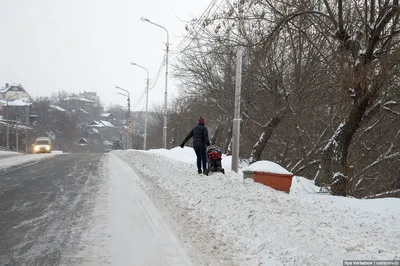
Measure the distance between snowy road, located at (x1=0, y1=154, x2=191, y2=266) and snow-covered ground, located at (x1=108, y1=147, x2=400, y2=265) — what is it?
201 millimetres

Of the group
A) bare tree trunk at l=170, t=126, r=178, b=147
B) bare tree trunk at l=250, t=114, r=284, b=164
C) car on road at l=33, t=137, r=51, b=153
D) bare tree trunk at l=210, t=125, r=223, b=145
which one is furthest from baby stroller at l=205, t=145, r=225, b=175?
bare tree trunk at l=170, t=126, r=178, b=147

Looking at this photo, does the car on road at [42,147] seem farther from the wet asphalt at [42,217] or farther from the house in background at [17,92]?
the house in background at [17,92]

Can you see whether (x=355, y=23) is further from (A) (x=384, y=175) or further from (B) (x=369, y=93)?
(A) (x=384, y=175)

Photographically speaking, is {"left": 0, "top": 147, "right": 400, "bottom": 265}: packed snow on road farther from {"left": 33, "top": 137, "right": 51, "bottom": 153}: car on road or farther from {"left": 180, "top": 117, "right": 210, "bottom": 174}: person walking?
{"left": 33, "top": 137, "right": 51, "bottom": 153}: car on road

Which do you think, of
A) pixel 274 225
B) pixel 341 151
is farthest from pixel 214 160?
pixel 274 225

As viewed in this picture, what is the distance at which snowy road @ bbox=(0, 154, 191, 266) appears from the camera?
4.85 m

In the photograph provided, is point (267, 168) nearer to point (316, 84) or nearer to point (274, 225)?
point (274, 225)

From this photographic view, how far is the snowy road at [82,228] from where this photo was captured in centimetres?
485

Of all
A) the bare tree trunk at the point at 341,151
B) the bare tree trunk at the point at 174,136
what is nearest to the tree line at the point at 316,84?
the bare tree trunk at the point at 341,151

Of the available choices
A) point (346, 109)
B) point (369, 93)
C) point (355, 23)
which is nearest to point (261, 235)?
point (369, 93)

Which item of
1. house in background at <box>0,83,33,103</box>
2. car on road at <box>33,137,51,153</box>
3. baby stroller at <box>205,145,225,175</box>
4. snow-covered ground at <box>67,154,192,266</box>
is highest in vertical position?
house in background at <box>0,83,33,103</box>

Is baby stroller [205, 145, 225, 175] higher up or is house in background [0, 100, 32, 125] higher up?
house in background [0, 100, 32, 125]

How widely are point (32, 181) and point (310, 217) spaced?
8579 millimetres

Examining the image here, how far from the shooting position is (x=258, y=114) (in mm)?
21891
